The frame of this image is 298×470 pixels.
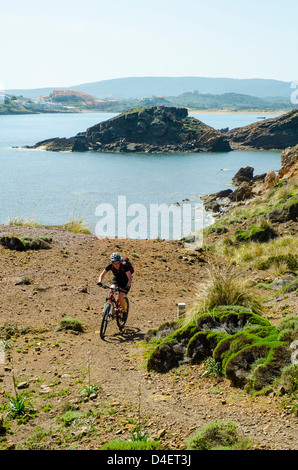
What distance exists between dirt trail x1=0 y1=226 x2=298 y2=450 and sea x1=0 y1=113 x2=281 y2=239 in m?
6.08

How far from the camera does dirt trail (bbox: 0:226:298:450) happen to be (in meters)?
5.02

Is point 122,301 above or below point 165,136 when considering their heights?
below

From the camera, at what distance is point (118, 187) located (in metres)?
61.0

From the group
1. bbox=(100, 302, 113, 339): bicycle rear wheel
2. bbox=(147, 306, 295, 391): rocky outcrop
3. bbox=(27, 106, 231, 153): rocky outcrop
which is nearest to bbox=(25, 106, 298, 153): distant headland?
bbox=(27, 106, 231, 153): rocky outcrop

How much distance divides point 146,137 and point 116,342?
117 meters

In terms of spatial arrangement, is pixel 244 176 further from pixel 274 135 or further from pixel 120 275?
pixel 274 135

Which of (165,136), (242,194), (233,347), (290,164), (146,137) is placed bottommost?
(242,194)

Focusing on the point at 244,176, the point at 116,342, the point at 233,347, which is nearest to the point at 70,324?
the point at 116,342

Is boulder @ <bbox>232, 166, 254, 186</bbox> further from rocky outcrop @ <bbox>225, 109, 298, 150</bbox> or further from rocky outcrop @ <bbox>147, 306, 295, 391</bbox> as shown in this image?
rocky outcrop @ <bbox>225, 109, 298, 150</bbox>

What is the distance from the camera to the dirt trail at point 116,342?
502cm

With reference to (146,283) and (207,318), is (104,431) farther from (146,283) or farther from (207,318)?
(146,283)

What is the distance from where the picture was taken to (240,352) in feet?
19.0

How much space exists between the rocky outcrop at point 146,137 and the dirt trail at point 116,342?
100 meters
